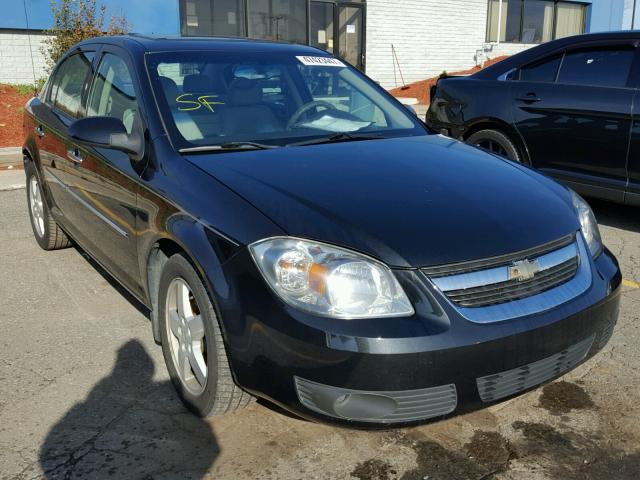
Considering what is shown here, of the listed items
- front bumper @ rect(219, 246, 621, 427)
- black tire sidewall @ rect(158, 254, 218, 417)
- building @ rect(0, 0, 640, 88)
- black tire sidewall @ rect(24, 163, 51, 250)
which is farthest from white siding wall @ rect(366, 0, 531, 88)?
front bumper @ rect(219, 246, 621, 427)

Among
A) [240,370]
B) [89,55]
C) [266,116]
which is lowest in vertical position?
[240,370]

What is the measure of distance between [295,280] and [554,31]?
21.7 metres

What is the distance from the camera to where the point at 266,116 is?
11.3 feet

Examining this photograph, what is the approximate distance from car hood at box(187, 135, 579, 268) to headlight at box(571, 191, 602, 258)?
82 millimetres

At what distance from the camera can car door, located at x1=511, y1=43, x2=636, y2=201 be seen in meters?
5.31

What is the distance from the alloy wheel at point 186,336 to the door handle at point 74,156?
4.51 feet

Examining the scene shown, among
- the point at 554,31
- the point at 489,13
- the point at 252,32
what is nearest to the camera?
the point at 252,32

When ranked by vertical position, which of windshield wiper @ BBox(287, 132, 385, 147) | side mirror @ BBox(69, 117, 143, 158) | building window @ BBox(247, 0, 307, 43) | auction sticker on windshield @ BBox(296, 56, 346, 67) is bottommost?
windshield wiper @ BBox(287, 132, 385, 147)

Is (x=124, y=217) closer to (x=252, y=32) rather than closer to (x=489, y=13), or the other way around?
(x=252, y=32)

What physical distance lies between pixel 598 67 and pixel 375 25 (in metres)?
11.9

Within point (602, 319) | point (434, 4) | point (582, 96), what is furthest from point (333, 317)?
point (434, 4)

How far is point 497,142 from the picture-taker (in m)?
Result: 6.15

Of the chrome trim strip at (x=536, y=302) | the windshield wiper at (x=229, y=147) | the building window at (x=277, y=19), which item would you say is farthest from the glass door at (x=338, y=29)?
the chrome trim strip at (x=536, y=302)

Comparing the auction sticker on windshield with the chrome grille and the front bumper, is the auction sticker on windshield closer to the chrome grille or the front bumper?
the front bumper
